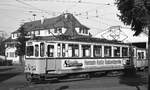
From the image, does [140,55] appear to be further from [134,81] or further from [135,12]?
[135,12]

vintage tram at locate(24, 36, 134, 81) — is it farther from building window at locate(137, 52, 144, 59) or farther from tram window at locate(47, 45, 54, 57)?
building window at locate(137, 52, 144, 59)

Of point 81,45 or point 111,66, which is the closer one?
point 81,45

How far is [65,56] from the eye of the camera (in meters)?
19.7

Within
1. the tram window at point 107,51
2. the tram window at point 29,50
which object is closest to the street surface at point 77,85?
the tram window at point 29,50

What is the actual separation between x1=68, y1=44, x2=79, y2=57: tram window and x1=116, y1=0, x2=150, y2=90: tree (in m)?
7.89

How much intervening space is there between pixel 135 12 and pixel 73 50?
32.2 feet

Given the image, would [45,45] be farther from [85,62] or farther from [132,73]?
[132,73]

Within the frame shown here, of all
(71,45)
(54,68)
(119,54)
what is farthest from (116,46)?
(54,68)

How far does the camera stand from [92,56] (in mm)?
21641

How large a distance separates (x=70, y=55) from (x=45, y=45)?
2130mm

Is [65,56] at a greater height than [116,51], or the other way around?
[116,51]

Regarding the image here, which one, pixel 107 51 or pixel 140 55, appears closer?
pixel 107 51

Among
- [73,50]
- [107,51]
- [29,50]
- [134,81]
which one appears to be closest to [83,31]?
[107,51]

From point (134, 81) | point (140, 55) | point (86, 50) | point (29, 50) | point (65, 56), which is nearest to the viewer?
point (65, 56)
